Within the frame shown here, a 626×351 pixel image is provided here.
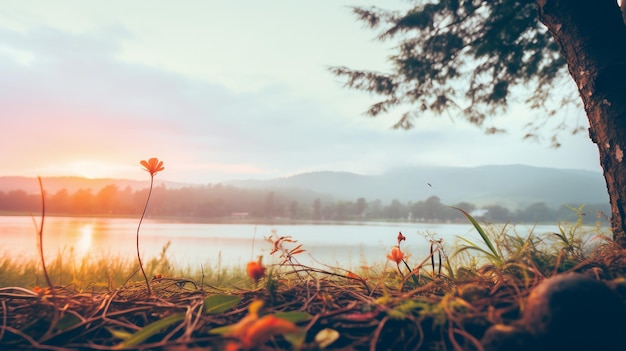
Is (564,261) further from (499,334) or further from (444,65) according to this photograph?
(444,65)

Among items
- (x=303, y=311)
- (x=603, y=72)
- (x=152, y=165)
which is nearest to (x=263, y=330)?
(x=303, y=311)

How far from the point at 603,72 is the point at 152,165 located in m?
1.66

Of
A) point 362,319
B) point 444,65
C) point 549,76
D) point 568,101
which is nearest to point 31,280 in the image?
point 362,319

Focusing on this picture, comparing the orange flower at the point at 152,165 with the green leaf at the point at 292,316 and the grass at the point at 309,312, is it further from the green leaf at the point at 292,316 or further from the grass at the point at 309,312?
the green leaf at the point at 292,316

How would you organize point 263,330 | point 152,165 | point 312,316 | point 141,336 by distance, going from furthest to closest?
point 152,165
point 312,316
point 141,336
point 263,330

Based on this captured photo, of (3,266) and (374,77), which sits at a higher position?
(374,77)

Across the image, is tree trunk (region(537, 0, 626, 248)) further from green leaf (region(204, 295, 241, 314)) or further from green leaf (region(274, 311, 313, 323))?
green leaf (region(204, 295, 241, 314))

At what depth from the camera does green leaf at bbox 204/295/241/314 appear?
88 centimetres

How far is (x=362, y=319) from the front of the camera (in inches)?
31.4

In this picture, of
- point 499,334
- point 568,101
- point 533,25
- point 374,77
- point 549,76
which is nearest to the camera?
point 499,334

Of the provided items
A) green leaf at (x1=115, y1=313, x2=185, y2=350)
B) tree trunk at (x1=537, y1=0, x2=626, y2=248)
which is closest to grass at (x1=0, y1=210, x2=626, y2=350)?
green leaf at (x1=115, y1=313, x2=185, y2=350)

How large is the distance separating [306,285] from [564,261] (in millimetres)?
758

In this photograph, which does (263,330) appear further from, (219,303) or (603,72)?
(603,72)

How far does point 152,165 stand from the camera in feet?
3.91
